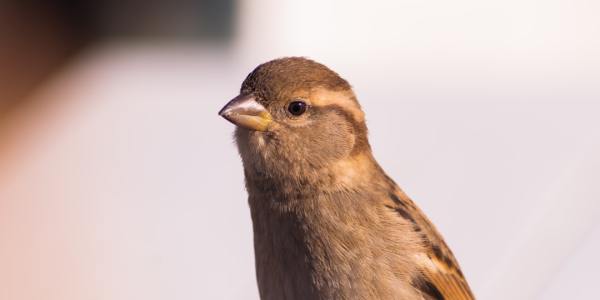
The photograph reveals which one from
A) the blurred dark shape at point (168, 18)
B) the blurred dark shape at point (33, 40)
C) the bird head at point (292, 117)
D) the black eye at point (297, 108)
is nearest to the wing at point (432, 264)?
the bird head at point (292, 117)

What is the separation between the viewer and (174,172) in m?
5.11

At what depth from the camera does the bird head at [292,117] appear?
255 centimetres

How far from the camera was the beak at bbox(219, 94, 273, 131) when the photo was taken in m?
2.51

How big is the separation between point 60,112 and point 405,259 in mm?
4297

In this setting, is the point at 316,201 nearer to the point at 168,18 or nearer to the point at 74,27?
the point at 168,18

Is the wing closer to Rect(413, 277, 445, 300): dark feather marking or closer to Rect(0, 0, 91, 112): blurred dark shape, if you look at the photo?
Rect(413, 277, 445, 300): dark feather marking

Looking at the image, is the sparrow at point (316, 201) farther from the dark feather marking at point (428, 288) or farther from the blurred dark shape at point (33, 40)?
the blurred dark shape at point (33, 40)

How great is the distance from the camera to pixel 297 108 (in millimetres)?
2633

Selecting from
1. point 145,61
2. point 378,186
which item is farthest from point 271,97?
point 145,61

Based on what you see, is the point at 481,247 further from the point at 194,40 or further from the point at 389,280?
the point at 194,40

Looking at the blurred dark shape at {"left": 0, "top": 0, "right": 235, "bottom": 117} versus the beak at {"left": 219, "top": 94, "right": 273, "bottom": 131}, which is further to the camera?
the blurred dark shape at {"left": 0, "top": 0, "right": 235, "bottom": 117}

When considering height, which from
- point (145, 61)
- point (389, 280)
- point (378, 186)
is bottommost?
point (389, 280)

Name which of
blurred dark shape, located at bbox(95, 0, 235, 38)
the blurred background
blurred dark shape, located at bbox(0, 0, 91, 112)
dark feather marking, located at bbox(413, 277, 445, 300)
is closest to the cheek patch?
dark feather marking, located at bbox(413, 277, 445, 300)

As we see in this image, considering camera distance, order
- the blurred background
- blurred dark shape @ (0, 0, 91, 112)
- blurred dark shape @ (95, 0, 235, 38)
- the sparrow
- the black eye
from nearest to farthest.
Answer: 1. the sparrow
2. the black eye
3. the blurred background
4. blurred dark shape @ (0, 0, 91, 112)
5. blurred dark shape @ (95, 0, 235, 38)
